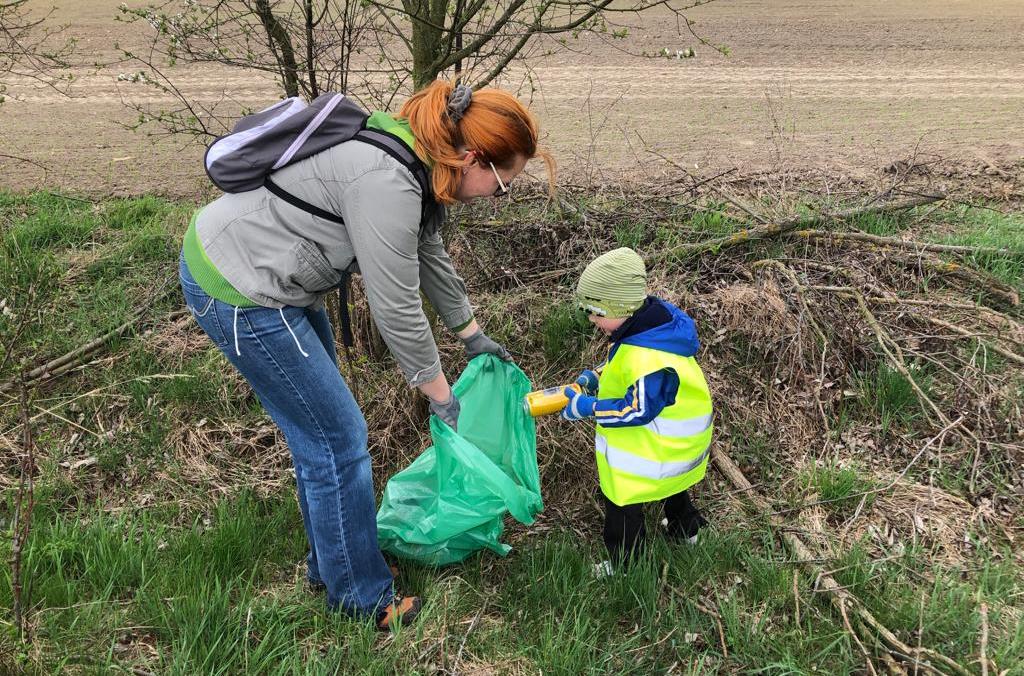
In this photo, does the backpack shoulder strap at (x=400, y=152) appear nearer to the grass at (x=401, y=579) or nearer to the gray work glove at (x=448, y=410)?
the gray work glove at (x=448, y=410)

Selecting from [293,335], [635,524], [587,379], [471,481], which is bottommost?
[635,524]

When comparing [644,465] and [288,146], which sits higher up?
[288,146]

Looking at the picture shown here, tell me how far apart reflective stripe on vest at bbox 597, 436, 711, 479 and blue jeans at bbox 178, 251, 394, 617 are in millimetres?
798

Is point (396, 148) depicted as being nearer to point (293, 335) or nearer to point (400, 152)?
point (400, 152)

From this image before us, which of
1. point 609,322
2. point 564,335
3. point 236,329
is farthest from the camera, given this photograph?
point 564,335

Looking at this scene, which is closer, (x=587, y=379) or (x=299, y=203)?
(x=299, y=203)

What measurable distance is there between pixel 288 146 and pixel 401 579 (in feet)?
5.02

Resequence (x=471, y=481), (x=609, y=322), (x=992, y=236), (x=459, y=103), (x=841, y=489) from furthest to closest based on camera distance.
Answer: (x=992, y=236)
(x=841, y=489)
(x=471, y=481)
(x=609, y=322)
(x=459, y=103)

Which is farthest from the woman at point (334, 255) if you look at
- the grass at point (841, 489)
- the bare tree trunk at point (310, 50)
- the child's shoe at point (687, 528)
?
the grass at point (841, 489)

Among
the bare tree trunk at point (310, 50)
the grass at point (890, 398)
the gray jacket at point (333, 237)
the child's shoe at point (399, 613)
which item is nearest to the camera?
the gray jacket at point (333, 237)

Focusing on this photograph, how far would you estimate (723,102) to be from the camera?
25.6 feet

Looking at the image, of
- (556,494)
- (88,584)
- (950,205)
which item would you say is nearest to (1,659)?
(88,584)

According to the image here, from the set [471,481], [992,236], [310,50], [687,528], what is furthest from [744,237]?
[310,50]

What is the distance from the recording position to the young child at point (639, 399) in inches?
87.7
